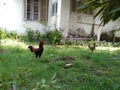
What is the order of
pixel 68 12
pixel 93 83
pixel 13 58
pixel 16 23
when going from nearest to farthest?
pixel 93 83
pixel 13 58
pixel 68 12
pixel 16 23

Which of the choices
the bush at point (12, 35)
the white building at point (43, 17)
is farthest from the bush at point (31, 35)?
the white building at point (43, 17)

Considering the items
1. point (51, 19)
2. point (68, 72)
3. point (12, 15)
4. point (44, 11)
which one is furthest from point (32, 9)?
point (68, 72)

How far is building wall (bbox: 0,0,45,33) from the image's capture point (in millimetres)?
12773

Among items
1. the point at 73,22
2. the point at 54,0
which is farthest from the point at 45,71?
the point at 54,0

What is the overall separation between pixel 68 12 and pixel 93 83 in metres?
7.00

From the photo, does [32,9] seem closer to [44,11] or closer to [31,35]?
[44,11]

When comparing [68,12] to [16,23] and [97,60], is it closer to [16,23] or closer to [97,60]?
[16,23]

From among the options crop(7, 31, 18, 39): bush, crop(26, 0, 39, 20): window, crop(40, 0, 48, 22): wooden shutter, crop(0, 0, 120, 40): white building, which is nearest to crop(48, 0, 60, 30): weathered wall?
crop(0, 0, 120, 40): white building

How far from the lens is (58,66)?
17.9ft

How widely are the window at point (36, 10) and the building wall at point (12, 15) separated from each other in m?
0.35

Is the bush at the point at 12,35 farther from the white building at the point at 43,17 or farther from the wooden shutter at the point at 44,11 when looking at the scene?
the wooden shutter at the point at 44,11

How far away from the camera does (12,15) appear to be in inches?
506

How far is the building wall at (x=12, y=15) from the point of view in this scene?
12.8 m

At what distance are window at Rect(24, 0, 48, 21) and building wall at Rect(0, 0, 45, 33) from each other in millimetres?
346
